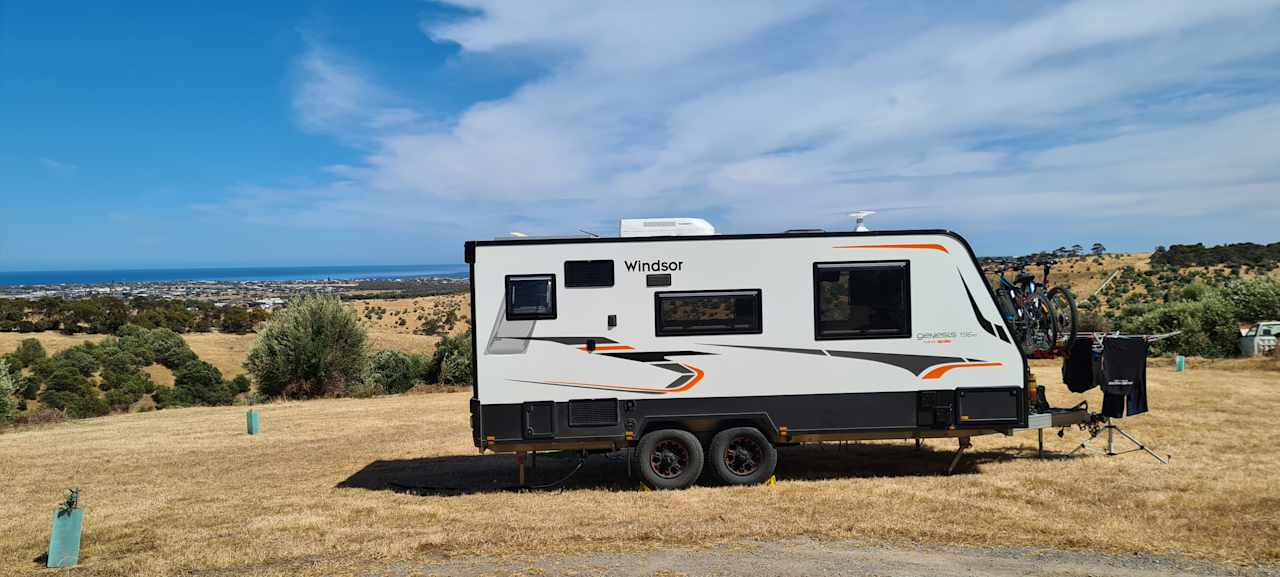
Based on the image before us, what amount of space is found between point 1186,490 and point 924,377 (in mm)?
3082

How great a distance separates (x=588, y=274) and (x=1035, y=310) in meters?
5.92

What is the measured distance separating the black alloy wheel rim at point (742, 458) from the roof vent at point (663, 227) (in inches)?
105

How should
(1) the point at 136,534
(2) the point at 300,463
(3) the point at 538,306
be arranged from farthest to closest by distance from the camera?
(2) the point at 300,463 → (3) the point at 538,306 → (1) the point at 136,534

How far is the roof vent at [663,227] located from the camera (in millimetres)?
10273

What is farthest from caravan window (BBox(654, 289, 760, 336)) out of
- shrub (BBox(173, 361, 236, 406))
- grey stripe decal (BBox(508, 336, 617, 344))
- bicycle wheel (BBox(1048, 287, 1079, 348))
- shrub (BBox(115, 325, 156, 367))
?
shrub (BBox(115, 325, 156, 367))

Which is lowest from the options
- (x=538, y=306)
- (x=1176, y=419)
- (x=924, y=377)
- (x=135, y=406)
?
(x=135, y=406)

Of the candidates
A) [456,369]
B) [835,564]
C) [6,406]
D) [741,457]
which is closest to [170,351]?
[456,369]

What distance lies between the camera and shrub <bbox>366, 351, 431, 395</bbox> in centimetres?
2873

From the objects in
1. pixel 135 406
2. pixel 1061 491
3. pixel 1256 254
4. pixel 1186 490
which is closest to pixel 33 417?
pixel 135 406

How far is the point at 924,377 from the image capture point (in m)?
10.1

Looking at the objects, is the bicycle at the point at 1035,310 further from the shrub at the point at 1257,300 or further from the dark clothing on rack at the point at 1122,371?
the shrub at the point at 1257,300

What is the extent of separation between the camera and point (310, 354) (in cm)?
2631

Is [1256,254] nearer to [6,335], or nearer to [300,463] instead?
[300,463]

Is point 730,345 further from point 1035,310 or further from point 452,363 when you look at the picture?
point 452,363
